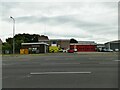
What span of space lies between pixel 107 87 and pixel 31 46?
6454 cm

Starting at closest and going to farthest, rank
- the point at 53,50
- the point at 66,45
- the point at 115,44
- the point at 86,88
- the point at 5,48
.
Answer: the point at 86,88, the point at 5,48, the point at 53,50, the point at 66,45, the point at 115,44

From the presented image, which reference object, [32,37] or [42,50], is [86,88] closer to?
[42,50]

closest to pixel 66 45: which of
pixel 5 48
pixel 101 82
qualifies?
pixel 5 48

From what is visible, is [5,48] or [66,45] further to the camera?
[66,45]

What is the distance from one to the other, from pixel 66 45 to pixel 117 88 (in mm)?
91324

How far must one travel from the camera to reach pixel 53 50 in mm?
79875

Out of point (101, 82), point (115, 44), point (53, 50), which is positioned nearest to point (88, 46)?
point (115, 44)

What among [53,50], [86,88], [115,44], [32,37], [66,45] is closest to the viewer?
[86,88]

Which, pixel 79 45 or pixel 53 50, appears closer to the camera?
pixel 53 50

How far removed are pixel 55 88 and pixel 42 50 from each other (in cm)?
6443

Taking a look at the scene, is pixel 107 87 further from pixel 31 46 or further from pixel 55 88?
pixel 31 46

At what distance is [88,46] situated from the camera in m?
101

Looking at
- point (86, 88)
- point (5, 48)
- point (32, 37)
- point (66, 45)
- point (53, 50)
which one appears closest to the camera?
point (86, 88)

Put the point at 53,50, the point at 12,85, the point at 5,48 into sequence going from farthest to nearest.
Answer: the point at 53,50 → the point at 5,48 → the point at 12,85
